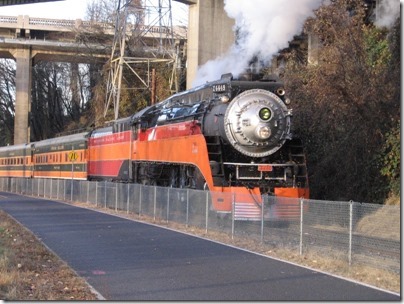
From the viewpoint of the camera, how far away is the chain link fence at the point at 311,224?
10.8 meters

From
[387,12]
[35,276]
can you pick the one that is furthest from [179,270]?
[387,12]

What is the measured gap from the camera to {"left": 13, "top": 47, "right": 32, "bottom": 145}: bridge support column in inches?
2389

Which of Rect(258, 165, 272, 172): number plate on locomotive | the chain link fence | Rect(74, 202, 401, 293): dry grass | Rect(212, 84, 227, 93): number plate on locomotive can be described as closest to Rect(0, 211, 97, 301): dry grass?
Rect(74, 202, 401, 293): dry grass

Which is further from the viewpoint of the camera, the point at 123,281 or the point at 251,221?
the point at 251,221

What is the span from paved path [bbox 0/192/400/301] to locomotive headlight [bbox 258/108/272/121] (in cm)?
386

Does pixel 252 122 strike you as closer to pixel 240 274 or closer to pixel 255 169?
pixel 255 169

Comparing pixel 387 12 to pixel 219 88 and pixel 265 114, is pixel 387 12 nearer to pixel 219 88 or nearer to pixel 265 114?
pixel 265 114

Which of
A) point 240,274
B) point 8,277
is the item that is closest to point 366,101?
point 240,274

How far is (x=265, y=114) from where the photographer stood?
1617 cm

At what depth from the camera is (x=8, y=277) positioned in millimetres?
9125

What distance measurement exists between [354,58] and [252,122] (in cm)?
422

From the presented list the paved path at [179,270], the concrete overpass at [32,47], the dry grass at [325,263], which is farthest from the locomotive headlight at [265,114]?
the concrete overpass at [32,47]

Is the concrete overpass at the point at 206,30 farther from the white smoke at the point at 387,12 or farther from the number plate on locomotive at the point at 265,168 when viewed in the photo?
the number plate on locomotive at the point at 265,168

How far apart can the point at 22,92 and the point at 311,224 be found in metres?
55.0
